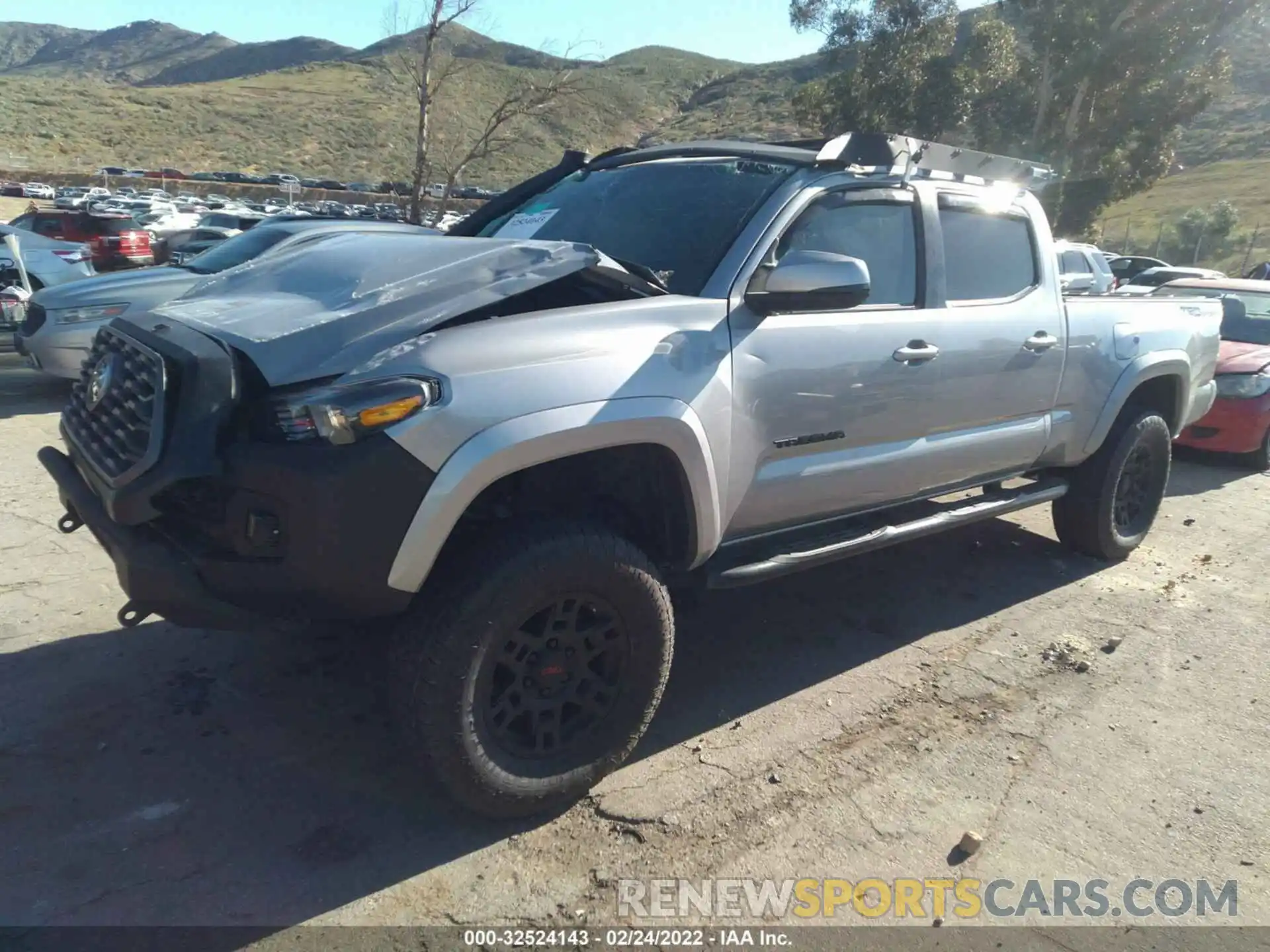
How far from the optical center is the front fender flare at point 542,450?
257 cm

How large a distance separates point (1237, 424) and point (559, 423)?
7694 millimetres

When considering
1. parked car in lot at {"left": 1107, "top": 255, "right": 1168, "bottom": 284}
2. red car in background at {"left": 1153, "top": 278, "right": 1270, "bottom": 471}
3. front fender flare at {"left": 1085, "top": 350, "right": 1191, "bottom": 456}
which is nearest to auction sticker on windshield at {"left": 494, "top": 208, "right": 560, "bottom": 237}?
front fender flare at {"left": 1085, "top": 350, "right": 1191, "bottom": 456}

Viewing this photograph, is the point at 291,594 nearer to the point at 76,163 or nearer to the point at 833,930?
the point at 833,930

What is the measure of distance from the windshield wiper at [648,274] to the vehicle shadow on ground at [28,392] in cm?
592

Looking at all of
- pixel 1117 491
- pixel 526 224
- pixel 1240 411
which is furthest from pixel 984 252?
pixel 1240 411

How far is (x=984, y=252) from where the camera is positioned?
179 inches

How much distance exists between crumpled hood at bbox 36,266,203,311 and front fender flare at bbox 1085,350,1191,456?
650cm

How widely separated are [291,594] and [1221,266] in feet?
132

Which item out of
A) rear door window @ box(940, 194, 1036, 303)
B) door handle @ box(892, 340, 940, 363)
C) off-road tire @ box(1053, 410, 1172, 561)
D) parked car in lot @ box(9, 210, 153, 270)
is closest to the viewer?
door handle @ box(892, 340, 940, 363)

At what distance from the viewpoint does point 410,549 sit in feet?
8.43

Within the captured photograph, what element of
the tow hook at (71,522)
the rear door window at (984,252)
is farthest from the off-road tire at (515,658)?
the rear door window at (984,252)

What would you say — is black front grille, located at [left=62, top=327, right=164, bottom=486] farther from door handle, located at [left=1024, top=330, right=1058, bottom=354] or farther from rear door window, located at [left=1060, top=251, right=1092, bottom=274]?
rear door window, located at [left=1060, top=251, right=1092, bottom=274]

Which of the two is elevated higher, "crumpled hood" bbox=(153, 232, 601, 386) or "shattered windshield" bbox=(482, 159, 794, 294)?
"shattered windshield" bbox=(482, 159, 794, 294)

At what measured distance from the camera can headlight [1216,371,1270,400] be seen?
8258 mm
